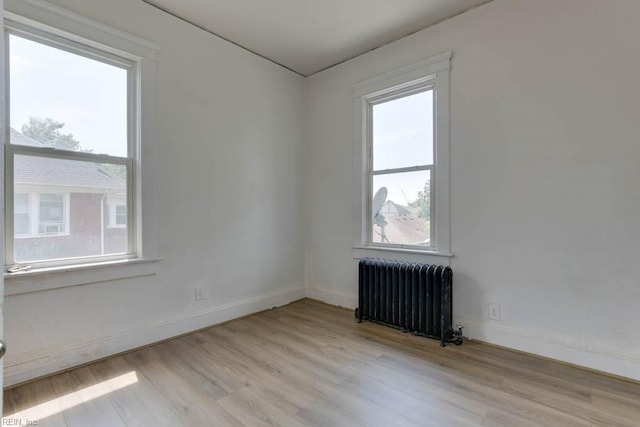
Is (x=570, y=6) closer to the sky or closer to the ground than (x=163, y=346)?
closer to the sky

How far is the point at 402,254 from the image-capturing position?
325 centimetres

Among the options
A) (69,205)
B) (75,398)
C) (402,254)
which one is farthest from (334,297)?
(69,205)

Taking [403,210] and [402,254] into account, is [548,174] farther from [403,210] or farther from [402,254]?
[402,254]

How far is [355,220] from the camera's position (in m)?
3.65

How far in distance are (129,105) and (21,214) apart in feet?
3.73

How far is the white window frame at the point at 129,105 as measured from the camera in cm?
219

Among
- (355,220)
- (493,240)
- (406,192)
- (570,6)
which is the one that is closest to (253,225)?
(355,220)

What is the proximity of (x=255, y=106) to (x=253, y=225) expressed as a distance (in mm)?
1315

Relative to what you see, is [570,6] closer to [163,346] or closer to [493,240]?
[493,240]

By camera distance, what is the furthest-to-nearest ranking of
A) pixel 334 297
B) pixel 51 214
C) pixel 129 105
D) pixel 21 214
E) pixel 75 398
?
pixel 334 297 → pixel 129 105 → pixel 51 214 → pixel 21 214 → pixel 75 398

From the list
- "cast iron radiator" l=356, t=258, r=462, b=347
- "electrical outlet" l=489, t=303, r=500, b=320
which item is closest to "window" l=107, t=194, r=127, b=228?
"cast iron radiator" l=356, t=258, r=462, b=347

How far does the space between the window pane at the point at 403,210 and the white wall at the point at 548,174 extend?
1.01 ft

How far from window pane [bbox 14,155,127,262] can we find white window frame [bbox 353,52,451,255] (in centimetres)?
229

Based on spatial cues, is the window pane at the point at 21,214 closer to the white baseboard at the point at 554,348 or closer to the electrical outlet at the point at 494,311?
the white baseboard at the point at 554,348
